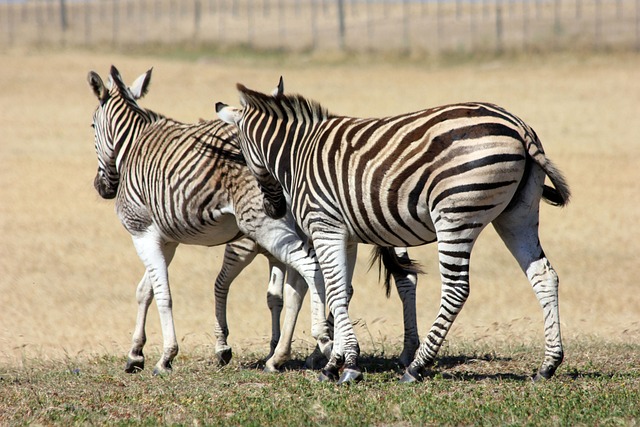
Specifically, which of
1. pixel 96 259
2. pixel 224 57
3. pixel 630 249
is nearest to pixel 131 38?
pixel 224 57

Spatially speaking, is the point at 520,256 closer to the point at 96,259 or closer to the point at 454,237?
the point at 454,237

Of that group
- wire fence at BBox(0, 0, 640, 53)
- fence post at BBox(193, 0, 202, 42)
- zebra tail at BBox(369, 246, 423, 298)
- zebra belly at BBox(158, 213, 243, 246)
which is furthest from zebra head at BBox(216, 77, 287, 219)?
fence post at BBox(193, 0, 202, 42)

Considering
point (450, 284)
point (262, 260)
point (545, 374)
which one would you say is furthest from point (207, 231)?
point (262, 260)

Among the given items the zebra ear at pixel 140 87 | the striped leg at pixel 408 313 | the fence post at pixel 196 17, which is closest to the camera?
the striped leg at pixel 408 313

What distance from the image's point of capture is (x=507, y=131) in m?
6.80

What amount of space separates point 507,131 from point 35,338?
A: 8427mm

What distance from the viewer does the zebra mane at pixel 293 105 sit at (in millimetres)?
8133

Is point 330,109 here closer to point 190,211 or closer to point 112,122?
point 112,122

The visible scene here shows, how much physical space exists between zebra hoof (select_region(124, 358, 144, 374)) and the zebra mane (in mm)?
3019

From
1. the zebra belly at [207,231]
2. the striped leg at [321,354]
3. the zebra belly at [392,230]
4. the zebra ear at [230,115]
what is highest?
the zebra ear at [230,115]

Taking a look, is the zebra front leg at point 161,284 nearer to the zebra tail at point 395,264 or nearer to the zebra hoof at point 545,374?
the zebra tail at point 395,264

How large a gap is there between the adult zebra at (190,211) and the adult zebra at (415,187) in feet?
1.32

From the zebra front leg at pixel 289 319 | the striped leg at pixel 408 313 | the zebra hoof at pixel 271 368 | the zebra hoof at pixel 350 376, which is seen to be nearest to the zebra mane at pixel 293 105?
the zebra front leg at pixel 289 319

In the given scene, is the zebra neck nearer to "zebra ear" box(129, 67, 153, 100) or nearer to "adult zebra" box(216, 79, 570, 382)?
"zebra ear" box(129, 67, 153, 100)
